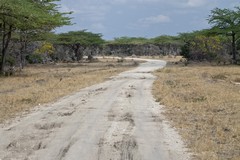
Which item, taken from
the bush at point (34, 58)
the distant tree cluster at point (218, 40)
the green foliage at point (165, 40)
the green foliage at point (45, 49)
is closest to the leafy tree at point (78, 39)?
the green foliage at point (45, 49)

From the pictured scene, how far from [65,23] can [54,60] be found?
85.5 ft

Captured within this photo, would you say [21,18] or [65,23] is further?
[65,23]

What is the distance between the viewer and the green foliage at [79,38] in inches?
2311

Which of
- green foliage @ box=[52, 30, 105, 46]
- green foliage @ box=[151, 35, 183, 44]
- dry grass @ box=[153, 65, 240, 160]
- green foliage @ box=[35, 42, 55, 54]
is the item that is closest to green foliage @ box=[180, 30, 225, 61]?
green foliage @ box=[52, 30, 105, 46]

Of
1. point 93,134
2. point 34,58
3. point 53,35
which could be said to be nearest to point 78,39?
point 34,58

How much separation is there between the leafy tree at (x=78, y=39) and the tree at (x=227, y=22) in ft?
61.2

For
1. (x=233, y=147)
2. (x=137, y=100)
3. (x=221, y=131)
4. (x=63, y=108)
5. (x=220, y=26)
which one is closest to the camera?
(x=233, y=147)

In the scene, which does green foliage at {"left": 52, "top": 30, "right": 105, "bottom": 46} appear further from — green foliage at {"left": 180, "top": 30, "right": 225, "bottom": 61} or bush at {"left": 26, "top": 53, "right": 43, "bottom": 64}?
green foliage at {"left": 180, "top": 30, "right": 225, "bottom": 61}

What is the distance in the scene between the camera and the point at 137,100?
639 inches

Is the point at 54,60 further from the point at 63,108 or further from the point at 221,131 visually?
the point at 221,131

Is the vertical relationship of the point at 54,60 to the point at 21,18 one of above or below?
below

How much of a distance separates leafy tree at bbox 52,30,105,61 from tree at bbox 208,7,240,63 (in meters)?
18.6

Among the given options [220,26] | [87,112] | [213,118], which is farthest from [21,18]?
[220,26]

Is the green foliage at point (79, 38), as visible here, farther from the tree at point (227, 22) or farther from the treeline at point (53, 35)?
the tree at point (227, 22)
